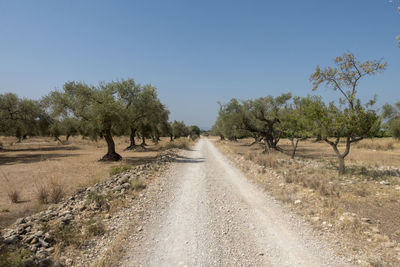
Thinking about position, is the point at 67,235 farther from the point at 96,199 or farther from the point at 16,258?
the point at 96,199

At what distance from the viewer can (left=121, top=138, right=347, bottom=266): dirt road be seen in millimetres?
4453

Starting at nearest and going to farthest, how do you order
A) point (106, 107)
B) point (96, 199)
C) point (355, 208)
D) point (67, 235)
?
1. point (67, 235)
2. point (355, 208)
3. point (96, 199)
4. point (106, 107)

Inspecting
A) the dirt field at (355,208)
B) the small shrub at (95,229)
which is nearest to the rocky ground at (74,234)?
the small shrub at (95,229)

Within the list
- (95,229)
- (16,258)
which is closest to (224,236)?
(95,229)

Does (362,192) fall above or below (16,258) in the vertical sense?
below

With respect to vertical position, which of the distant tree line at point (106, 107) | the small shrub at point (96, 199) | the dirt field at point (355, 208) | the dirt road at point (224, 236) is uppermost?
the distant tree line at point (106, 107)

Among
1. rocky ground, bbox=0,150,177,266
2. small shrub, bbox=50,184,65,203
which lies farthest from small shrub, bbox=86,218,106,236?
small shrub, bbox=50,184,65,203

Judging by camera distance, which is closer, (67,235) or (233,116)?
(67,235)

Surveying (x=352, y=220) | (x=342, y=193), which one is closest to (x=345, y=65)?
(x=342, y=193)

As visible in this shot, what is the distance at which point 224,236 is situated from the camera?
5477 millimetres

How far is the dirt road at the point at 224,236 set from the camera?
4.45 metres

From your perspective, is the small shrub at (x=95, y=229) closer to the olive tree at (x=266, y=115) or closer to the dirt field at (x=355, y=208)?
the dirt field at (x=355, y=208)

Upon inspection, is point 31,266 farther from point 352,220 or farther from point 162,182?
point 352,220

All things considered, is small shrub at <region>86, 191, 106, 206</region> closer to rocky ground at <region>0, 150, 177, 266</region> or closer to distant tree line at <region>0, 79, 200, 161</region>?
rocky ground at <region>0, 150, 177, 266</region>
